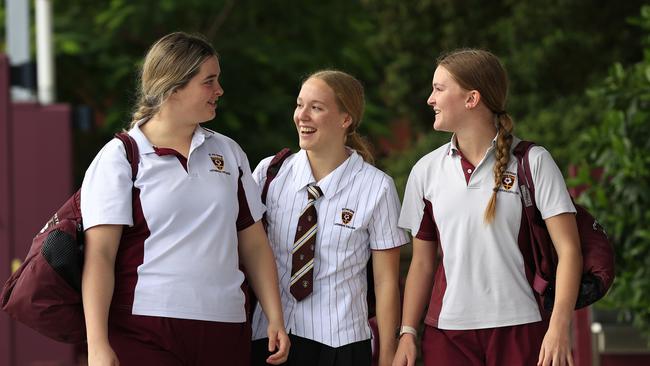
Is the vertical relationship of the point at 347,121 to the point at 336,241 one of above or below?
above

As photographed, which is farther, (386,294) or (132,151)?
(386,294)

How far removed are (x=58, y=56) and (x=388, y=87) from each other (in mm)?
4123

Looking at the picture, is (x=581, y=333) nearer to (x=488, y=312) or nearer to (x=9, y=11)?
(x=488, y=312)

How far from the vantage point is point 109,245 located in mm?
4098

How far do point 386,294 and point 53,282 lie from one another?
130 cm

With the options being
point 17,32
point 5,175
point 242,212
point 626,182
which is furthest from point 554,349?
point 17,32

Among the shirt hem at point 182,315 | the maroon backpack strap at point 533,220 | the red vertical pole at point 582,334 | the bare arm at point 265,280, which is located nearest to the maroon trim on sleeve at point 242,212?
the bare arm at point 265,280

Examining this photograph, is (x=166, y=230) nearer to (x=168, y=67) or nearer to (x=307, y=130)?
(x=168, y=67)

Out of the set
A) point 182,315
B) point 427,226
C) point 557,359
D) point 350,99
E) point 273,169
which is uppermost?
point 350,99

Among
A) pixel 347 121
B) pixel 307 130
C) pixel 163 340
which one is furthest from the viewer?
pixel 347 121

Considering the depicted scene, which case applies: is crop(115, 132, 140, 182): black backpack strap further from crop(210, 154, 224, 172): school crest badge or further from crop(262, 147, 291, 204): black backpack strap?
crop(262, 147, 291, 204): black backpack strap

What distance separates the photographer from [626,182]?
701 centimetres

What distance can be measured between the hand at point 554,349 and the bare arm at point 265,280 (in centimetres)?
89

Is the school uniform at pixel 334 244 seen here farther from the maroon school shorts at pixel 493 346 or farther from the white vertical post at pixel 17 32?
the white vertical post at pixel 17 32
